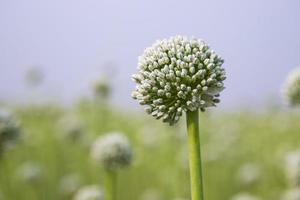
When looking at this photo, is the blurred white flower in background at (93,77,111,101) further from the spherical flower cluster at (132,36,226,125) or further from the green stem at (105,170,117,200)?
the spherical flower cluster at (132,36,226,125)

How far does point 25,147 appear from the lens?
436 centimetres

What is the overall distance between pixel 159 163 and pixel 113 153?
2.25 metres

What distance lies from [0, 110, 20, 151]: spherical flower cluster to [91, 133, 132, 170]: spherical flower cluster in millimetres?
305

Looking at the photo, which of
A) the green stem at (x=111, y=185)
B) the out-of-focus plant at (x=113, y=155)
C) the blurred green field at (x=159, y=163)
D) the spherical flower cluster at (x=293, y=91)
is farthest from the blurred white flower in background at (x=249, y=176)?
the green stem at (x=111, y=185)

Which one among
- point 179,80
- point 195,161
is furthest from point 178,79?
point 195,161

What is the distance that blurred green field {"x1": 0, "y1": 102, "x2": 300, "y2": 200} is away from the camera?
343 cm

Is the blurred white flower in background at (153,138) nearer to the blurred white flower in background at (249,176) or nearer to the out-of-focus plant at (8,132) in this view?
the blurred white flower in background at (249,176)

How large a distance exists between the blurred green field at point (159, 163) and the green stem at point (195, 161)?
2.00 meters

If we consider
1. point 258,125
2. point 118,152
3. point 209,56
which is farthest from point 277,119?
point 209,56

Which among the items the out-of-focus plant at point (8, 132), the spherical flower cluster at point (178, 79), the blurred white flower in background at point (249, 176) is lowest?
the spherical flower cluster at point (178, 79)

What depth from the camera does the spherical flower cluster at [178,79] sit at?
101 centimetres

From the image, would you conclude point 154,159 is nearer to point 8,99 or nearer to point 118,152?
point 118,152

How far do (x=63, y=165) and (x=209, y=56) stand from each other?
3212mm

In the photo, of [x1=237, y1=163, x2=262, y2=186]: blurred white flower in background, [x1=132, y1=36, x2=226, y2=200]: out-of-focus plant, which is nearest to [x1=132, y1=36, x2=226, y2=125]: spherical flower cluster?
[x1=132, y1=36, x2=226, y2=200]: out-of-focus plant
